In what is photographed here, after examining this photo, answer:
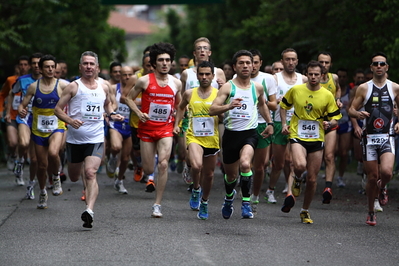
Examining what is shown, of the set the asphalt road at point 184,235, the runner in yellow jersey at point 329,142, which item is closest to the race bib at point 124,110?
the asphalt road at point 184,235

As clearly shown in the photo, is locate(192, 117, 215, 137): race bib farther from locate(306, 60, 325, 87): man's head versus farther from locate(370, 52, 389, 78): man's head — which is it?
locate(370, 52, 389, 78): man's head

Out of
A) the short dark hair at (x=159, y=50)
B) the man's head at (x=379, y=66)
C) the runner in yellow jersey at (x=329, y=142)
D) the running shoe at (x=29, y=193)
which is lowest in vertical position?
the running shoe at (x=29, y=193)

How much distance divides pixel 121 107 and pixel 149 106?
12.5 feet

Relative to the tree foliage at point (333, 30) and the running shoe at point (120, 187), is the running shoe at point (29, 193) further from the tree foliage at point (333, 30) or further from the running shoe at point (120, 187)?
the tree foliage at point (333, 30)

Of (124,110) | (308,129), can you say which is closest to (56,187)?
(124,110)

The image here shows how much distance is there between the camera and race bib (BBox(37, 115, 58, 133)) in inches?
477

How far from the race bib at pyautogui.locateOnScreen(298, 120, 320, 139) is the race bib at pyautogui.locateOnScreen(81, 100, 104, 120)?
262 cm

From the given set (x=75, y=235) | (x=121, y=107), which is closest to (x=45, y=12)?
(x=121, y=107)

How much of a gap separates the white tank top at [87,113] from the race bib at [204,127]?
4.24ft

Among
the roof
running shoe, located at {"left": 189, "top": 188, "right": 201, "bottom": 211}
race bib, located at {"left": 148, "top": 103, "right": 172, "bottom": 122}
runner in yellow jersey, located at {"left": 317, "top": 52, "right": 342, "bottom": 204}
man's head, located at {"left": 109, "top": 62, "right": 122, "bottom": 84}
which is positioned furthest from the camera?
the roof

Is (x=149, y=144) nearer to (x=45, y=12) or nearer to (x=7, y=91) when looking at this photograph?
(x=7, y=91)

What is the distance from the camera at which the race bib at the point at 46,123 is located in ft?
39.8

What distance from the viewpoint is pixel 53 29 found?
24.8 meters

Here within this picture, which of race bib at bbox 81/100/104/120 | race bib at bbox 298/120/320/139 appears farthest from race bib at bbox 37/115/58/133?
race bib at bbox 298/120/320/139
